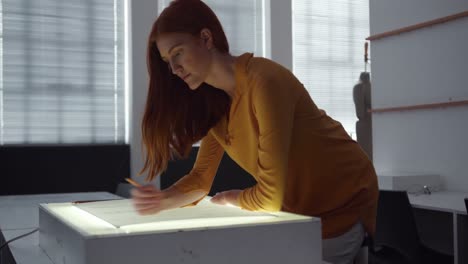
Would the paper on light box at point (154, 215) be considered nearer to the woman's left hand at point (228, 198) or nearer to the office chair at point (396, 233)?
the woman's left hand at point (228, 198)

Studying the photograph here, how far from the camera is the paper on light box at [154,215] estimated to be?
0.93m

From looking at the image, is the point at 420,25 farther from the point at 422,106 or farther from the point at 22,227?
the point at 22,227

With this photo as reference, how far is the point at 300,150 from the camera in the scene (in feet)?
3.77

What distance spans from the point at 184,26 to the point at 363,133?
3312mm

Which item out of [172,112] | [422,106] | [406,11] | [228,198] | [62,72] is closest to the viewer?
[228,198]

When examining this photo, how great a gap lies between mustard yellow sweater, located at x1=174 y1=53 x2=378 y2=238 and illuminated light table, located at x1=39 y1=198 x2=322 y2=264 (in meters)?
0.15

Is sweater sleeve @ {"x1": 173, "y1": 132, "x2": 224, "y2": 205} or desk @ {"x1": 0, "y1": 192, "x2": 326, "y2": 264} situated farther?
sweater sleeve @ {"x1": 173, "y1": 132, "x2": 224, "y2": 205}

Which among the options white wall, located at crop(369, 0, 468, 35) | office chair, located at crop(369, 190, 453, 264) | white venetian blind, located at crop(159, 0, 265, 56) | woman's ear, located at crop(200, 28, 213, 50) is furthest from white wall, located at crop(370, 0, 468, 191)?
woman's ear, located at crop(200, 28, 213, 50)

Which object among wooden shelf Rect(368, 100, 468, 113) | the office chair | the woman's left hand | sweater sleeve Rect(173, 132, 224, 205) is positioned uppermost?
wooden shelf Rect(368, 100, 468, 113)

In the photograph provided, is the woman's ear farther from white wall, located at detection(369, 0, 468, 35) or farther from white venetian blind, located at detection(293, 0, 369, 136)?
white venetian blind, located at detection(293, 0, 369, 136)

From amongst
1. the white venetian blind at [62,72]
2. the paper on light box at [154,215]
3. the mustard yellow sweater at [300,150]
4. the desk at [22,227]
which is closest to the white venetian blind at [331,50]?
the white venetian blind at [62,72]

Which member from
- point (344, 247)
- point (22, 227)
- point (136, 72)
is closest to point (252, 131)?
point (344, 247)

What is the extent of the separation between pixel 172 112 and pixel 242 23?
4127 millimetres

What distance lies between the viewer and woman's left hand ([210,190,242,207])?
3.58 ft
